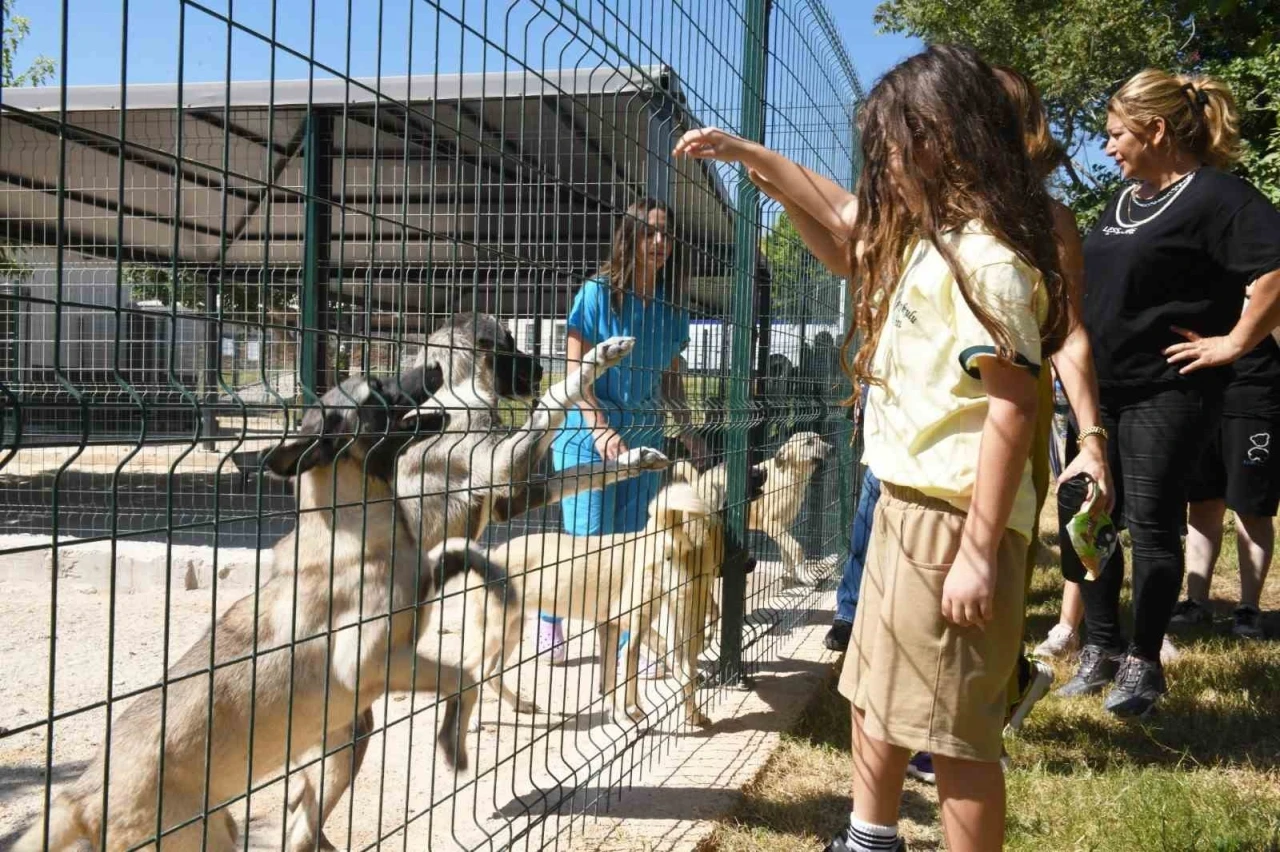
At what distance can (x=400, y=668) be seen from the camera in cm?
321

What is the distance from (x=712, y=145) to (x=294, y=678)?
5.70 ft

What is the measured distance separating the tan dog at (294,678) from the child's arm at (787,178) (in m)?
0.97

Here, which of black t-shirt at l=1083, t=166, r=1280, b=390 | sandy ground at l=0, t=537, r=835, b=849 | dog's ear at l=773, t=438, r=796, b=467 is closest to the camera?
sandy ground at l=0, t=537, r=835, b=849

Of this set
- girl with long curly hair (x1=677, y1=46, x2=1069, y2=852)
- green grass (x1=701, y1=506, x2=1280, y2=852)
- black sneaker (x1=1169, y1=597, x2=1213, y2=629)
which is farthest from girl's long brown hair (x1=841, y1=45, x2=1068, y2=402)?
black sneaker (x1=1169, y1=597, x2=1213, y2=629)

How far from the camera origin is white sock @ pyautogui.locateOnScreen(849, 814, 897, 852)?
2463mm

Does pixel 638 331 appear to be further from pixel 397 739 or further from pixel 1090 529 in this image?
pixel 397 739

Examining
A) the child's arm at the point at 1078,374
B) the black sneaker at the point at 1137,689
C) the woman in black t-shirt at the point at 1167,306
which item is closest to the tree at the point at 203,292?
the child's arm at the point at 1078,374

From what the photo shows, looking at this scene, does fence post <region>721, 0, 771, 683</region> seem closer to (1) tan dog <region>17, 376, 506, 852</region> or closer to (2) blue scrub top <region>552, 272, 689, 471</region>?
(2) blue scrub top <region>552, 272, 689, 471</region>

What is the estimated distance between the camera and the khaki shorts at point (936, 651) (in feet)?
7.36

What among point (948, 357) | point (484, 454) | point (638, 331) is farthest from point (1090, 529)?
point (484, 454)

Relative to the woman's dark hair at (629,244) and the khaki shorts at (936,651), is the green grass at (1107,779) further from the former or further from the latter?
the woman's dark hair at (629,244)

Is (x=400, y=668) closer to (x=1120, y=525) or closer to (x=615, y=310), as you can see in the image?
(x=615, y=310)

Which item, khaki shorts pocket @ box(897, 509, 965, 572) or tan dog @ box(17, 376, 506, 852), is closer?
khaki shorts pocket @ box(897, 509, 965, 572)

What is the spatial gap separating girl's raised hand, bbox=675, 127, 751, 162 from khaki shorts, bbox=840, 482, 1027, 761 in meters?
0.97
